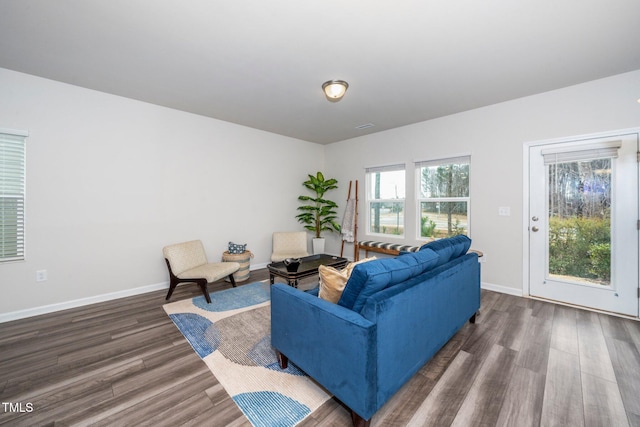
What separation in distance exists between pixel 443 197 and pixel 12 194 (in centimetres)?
547

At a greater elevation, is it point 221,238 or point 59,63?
point 59,63

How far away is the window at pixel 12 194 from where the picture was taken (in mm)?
2684

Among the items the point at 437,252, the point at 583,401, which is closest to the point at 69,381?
the point at 437,252

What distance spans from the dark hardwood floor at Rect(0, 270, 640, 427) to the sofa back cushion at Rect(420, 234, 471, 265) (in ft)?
2.56

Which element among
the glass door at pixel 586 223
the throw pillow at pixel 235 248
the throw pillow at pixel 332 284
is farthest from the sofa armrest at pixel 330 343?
the glass door at pixel 586 223

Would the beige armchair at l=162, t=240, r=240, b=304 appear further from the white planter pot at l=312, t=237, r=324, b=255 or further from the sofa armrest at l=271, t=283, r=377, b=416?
the white planter pot at l=312, t=237, r=324, b=255

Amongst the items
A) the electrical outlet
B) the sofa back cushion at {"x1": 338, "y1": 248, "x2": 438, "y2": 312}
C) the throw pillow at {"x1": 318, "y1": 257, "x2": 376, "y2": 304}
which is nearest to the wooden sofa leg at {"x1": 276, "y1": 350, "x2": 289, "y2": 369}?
the throw pillow at {"x1": 318, "y1": 257, "x2": 376, "y2": 304}

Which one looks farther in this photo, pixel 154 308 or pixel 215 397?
pixel 154 308

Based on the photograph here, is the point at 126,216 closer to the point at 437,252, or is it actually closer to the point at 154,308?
the point at 154,308

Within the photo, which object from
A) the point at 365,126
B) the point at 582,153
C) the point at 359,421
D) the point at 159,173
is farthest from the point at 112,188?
the point at 582,153

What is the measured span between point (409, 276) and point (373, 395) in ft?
2.28

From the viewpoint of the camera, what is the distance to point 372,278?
55.1 inches

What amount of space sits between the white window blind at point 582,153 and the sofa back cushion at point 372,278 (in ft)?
9.39

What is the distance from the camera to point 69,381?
1774mm
